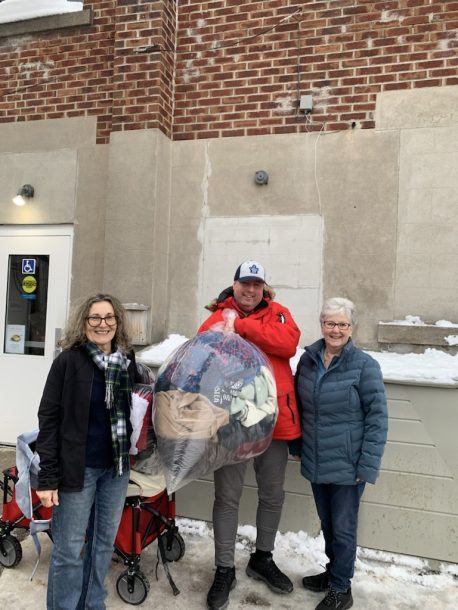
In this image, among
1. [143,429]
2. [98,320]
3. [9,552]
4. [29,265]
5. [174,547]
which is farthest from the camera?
[29,265]

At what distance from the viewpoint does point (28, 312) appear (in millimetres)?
5055

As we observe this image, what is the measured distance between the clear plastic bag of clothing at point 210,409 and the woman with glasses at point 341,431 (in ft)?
1.02

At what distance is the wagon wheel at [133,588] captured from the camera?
280 centimetres

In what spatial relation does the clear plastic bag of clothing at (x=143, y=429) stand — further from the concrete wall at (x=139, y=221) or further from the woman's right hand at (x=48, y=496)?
the concrete wall at (x=139, y=221)

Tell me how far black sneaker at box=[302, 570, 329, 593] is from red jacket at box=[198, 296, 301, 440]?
0.88 m

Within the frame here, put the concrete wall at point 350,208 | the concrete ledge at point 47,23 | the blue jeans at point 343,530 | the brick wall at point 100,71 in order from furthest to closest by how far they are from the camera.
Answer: the concrete ledge at point 47,23 < the brick wall at point 100,71 < the concrete wall at point 350,208 < the blue jeans at point 343,530

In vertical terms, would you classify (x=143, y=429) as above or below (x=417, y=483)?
above

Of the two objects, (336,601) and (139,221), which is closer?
(336,601)

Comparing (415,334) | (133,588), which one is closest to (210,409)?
(133,588)

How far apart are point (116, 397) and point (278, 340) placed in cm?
93

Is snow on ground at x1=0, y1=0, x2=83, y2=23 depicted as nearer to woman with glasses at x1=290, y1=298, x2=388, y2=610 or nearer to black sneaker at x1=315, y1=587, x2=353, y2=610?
woman with glasses at x1=290, y1=298, x2=388, y2=610

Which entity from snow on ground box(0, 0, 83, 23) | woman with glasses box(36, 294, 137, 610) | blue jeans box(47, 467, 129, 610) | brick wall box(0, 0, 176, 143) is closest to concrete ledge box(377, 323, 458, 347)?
woman with glasses box(36, 294, 137, 610)

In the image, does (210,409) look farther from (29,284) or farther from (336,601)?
(29,284)

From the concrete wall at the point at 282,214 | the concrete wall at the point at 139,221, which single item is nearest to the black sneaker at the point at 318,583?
the concrete wall at the point at 282,214
